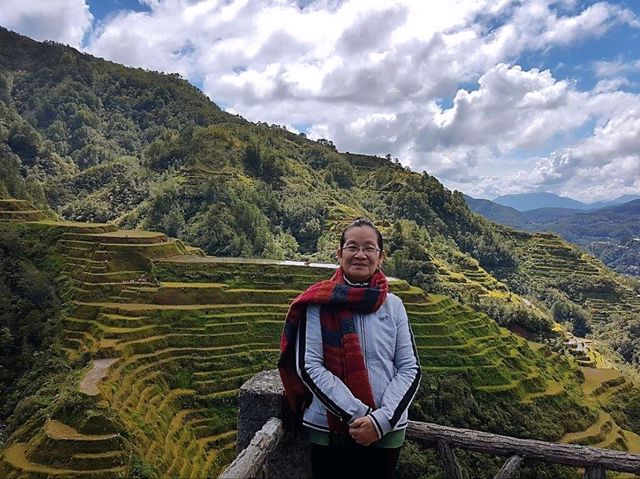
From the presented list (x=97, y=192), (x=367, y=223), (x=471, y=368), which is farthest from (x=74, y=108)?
(x=367, y=223)

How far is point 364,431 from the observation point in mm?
2309

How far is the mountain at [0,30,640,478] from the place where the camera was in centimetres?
1587

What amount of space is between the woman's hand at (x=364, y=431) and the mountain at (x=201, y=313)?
902 centimetres

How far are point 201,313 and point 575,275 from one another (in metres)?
57.5

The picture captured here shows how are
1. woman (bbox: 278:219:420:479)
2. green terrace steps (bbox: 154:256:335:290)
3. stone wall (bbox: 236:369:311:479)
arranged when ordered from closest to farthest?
woman (bbox: 278:219:420:479) → stone wall (bbox: 236:369:311:479) → green terrace steps (bbox: 154:256:335:290)

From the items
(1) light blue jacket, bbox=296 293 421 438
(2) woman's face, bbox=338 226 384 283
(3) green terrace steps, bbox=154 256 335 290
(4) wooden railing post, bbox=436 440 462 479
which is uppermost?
(2) woman's face, bbox=338 226 384 283

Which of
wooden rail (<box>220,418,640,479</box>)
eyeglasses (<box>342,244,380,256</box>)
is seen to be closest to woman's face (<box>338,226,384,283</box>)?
eyeglasses (<box>342,244,380,256</box>)

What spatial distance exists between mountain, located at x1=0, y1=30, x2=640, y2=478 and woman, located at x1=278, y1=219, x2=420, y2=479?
8824 mm

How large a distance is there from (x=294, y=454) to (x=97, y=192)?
186 ft

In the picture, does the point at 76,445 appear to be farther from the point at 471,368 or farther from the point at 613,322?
the point at 613,322

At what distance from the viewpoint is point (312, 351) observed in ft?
8.16

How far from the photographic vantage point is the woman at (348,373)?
2.41m

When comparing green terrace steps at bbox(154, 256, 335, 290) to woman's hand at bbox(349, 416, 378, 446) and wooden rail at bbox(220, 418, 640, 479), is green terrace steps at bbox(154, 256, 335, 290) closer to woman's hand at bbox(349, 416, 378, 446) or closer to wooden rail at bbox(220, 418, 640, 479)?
wooden rail at bbox(220, 418, 640, 479)

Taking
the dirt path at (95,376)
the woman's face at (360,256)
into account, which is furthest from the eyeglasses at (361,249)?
the dirt path at (95,376)
